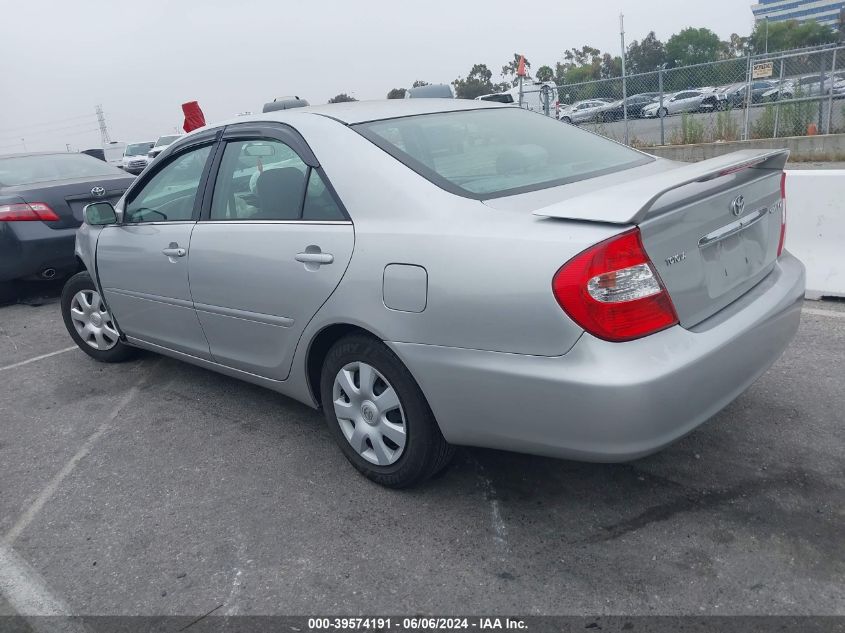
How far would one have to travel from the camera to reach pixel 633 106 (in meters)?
15.8

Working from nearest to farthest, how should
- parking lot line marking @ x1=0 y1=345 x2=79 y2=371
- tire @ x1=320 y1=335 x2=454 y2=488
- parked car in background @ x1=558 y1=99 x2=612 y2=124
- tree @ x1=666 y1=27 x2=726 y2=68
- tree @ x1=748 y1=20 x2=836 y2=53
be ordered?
1. tire @ x1=320 y1=335 x2=454 y2=488
2. parking lot line marking @ x1=0 y1=345 x2=79 y2=371
3. parked car in background @ x1=558 y1=99 x2=612 y2=124
4. tree @ x1=748 y1=20 x2=836 y2=53
5. tree @ x1=666 y1=27 x2=726 y2=68

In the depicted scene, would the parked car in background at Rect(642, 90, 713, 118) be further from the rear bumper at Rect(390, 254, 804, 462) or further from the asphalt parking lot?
the rear bumper at Rect(390, 254, 804, 462)

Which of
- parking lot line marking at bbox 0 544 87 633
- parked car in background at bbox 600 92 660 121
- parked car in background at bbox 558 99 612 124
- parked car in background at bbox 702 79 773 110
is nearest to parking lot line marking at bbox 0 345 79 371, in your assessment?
parking lot line marking at bbox 0 544 87 633

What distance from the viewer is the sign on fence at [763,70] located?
14.1 metres

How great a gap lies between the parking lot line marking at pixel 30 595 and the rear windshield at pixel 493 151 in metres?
2.03

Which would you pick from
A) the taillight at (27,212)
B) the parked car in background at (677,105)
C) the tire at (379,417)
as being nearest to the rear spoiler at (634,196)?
the tire at (379,417)

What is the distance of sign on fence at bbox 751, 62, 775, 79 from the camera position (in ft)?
46.3

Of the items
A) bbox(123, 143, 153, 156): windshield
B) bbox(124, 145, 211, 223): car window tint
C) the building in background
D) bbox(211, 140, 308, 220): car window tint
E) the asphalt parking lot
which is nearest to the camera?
the asphalt parking lot

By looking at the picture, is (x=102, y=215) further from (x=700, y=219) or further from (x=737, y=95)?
(x=737, y=95)

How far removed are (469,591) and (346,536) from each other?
60 centimetres

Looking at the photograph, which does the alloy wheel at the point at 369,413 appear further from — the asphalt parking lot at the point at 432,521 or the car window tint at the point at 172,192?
the car window tint at the point at 172,192

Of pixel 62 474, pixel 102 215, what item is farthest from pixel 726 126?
pixel 62 474

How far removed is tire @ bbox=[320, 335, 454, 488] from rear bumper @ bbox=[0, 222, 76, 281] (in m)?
4.73

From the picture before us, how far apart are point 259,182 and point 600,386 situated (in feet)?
6.53
